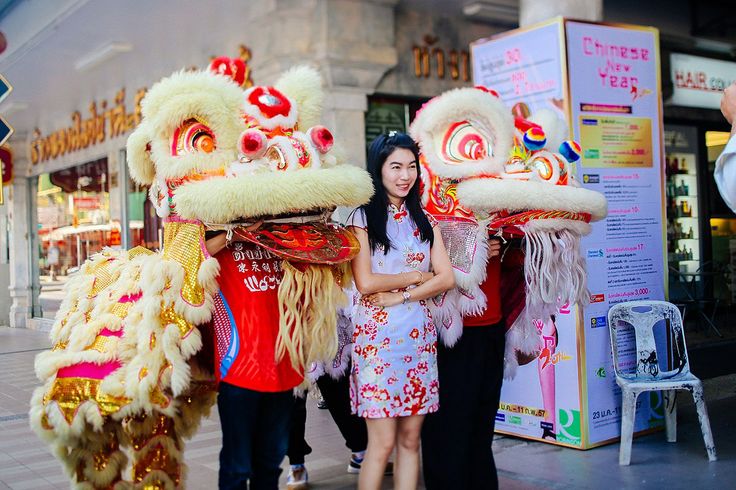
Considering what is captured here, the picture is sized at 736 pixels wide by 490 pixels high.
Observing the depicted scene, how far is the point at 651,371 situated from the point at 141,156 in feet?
11.3

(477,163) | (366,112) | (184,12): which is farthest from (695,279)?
(477,163)

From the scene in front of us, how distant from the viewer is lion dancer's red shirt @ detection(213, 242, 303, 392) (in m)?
2.78

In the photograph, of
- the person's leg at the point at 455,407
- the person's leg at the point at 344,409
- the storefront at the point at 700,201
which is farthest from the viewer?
the storefront at the point at 700,201

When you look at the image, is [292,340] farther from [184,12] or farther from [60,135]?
[60,135]

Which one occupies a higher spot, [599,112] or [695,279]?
[599,112]

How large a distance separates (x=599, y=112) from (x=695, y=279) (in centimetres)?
660

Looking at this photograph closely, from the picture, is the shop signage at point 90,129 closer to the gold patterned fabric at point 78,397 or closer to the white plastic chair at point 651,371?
the white plastic chair at point 651,371

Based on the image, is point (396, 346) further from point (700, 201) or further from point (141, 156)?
point (700, 201)

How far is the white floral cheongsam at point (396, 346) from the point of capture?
3006 millimetres

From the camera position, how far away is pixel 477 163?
10.6ft

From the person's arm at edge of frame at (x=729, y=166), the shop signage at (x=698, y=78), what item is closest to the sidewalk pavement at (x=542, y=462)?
the person's arm at edge of frame at (x=729, y=166)

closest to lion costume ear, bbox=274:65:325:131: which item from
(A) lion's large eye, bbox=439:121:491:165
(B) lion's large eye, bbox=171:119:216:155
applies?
(B) lion's large eye, bbox=171:119:216:155

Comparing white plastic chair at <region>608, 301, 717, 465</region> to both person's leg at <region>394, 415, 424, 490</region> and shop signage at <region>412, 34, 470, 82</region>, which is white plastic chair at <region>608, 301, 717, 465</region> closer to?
person's leg at <region>394, 415, 424, 490</region>

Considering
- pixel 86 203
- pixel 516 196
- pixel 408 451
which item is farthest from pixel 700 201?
pixel 86 203
